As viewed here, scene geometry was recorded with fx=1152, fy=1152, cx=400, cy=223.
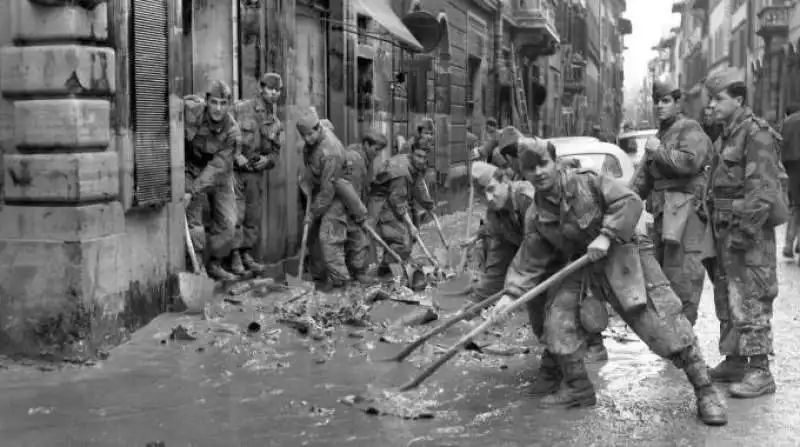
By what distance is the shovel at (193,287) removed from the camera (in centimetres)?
887

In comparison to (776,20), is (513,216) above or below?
below

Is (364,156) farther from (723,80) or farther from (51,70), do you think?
(723,80)

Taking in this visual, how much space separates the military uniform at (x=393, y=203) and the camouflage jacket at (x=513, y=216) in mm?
3645

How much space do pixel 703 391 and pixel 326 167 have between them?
17.8 feet

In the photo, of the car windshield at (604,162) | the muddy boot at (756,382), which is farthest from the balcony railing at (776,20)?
the muddy boot at (756,382)

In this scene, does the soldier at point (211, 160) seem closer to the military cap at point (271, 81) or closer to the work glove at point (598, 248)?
the military cap at point (271, 81)

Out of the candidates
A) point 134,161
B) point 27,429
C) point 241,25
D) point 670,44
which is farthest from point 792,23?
point 670,44

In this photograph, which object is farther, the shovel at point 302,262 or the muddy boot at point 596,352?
the shovel at point 302,262

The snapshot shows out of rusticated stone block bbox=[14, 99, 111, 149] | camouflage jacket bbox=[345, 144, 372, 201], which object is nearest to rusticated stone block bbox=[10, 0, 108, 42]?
rusticated stone block bbox=[14, 99, 111, 149]

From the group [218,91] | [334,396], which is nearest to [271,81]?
[218,91]

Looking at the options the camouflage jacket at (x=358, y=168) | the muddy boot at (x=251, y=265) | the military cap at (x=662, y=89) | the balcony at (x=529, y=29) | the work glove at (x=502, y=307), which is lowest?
the muddy boot at (x=251, y=265)

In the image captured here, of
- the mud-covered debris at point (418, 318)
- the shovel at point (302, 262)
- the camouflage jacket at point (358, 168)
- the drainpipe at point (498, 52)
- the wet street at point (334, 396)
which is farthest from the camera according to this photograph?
the drainpipe at point (498, 52)

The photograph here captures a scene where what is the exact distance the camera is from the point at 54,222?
7641 mm

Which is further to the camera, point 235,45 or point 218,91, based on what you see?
point 235,45
